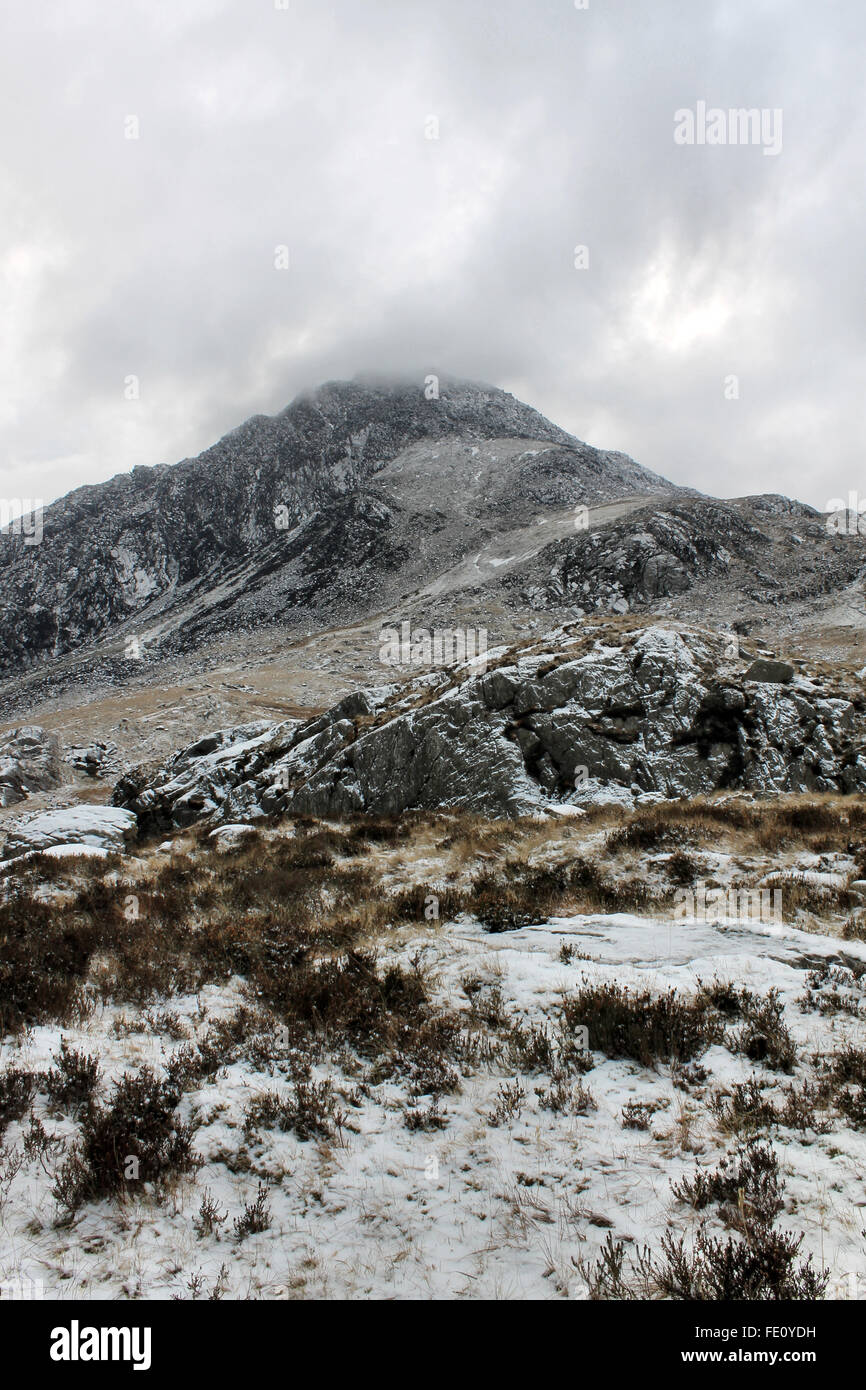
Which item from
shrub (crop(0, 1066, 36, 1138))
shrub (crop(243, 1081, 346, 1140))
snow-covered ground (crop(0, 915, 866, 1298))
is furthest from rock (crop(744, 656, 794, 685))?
shrub (crop(0, 1066, 36, 1138))

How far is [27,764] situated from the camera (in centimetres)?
3856

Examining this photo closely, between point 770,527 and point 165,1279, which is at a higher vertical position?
point 770,527

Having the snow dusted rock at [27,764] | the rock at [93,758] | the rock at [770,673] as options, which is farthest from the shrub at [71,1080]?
the rock at [93,758]

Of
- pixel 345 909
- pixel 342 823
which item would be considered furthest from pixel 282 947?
pixel 342 823

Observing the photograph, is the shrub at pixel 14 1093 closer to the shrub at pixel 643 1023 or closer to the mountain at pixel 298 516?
the shrub at pixel 643 1023

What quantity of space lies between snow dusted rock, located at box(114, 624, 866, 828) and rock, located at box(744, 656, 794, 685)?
0.51 meters

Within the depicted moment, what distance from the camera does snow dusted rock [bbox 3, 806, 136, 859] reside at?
21109mm

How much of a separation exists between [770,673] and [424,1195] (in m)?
20.9

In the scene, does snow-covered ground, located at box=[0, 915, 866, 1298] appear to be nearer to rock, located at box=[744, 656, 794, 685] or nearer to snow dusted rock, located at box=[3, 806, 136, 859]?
rock, located at box=[744, 656, 794, 685]

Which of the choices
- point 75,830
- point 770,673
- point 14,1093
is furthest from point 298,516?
point 14,1093

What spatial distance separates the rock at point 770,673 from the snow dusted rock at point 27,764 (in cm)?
3873
